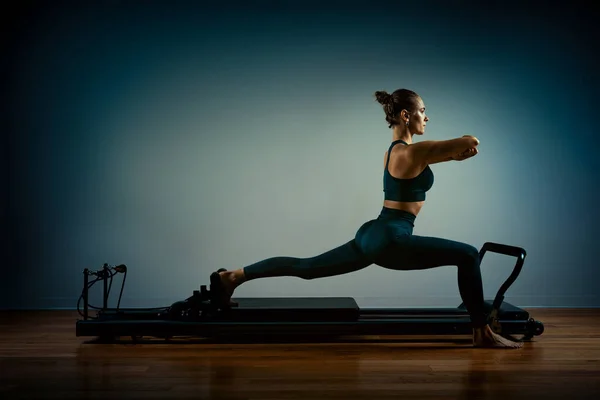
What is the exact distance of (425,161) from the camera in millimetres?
3752

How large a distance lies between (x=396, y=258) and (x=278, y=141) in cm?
197

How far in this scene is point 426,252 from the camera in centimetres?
369

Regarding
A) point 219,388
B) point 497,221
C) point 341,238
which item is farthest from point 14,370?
point 497,221

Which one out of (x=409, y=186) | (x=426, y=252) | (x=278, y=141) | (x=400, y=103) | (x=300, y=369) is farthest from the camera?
(x=278, y=141)

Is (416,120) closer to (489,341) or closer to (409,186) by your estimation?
(409,186)

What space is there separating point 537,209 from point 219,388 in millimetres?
3366

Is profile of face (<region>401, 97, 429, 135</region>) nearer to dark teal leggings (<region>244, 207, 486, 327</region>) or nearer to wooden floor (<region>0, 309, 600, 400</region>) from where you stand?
dark teal leggings (<region>244, 207, 486, 327</region>)

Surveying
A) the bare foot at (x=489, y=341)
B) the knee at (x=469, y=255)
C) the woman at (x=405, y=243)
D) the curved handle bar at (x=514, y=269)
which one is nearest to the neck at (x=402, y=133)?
the woman at (x=405, y=243)

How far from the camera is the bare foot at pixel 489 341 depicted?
3812 millimetres

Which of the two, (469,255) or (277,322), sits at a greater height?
(469,255)

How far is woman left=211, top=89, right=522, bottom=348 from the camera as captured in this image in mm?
3701

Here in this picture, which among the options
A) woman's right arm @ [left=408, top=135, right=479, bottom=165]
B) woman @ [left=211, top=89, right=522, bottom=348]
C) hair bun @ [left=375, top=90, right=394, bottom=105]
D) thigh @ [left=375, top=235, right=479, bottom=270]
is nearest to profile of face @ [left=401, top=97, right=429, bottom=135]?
woman @ [left=211, top=89, right=522, bottom=348]

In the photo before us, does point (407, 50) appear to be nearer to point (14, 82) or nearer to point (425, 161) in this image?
point (425, 161)

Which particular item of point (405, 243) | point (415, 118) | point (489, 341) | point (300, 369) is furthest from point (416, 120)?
point (300, 369)
